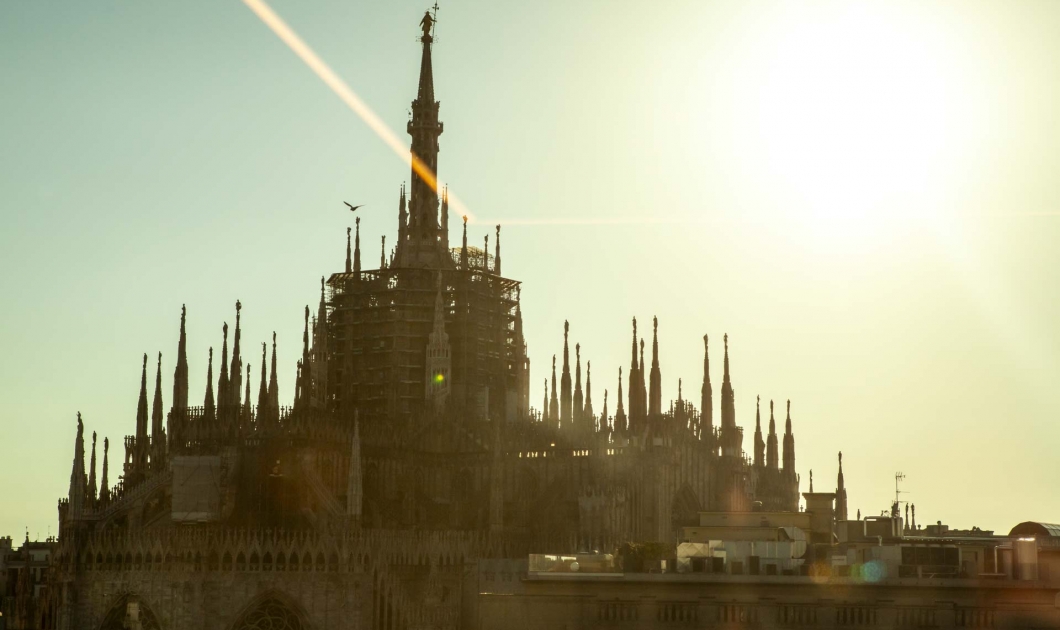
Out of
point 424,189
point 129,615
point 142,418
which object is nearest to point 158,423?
A: point 142,418

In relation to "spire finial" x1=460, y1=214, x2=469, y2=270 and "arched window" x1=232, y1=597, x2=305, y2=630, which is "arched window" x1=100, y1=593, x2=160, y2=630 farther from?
"spire finial" x1=460, y1=214, x2=469, y2=270

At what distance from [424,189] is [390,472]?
108 ft

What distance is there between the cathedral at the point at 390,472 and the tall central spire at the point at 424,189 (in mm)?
209

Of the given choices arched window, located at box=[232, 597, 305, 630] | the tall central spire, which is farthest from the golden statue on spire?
arched window, located at box=[232, 597, 305, 630]

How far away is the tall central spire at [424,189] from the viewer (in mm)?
129375

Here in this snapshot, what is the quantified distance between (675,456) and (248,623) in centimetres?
3189

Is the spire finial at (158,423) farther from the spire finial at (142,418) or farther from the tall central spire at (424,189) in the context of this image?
the tall central spire at (424,189)

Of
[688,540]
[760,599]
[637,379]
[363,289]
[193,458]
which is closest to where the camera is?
[760,599]

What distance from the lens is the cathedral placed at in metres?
95.2

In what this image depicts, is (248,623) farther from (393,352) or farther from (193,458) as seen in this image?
(393,352)

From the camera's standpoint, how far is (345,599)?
94.7 meters

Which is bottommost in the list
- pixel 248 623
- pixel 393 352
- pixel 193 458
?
pixel 248 623

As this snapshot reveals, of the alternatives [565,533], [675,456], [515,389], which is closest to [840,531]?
[675,456]

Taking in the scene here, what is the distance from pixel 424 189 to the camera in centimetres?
13238
